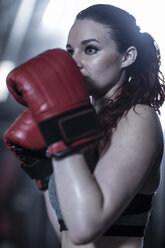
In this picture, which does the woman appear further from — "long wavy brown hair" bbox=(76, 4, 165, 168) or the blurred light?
the blurred light

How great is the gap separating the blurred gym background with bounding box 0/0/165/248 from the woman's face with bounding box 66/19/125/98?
2.00m

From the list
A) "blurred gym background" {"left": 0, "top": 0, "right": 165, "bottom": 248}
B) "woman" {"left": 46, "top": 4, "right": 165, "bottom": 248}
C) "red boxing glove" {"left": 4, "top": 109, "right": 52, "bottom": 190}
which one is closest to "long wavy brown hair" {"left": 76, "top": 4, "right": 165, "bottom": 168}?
"woman" {"left": 46, "top": 4, "right": 165, "bottom": 248}

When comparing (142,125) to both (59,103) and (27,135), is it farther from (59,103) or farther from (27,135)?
(27,135)

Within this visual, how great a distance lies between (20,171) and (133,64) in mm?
2832

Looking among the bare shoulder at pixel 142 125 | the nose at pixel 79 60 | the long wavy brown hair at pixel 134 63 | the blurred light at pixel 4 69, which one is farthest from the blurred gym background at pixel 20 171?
the bare shoulder at pixel 142 125

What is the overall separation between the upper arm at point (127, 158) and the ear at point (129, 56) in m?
0.24

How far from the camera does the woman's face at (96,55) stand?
1078 millimetres

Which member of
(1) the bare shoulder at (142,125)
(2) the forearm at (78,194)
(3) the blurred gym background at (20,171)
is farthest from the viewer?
(3) the blurred gym background at (20,171)

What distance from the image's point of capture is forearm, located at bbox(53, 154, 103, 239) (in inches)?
30.7

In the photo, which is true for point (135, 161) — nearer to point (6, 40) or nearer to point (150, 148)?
point (150, 148)

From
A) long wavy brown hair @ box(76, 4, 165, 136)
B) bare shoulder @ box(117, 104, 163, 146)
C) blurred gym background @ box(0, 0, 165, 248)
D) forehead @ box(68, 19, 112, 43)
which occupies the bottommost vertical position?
blurred gym background @ box(0, 0, 165, 248)

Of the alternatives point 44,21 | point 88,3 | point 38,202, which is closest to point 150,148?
point 88,3

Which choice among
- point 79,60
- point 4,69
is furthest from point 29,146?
point 4,69

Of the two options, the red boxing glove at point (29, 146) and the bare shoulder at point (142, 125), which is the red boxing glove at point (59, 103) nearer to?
the bare shoulder at point (142, 125)
